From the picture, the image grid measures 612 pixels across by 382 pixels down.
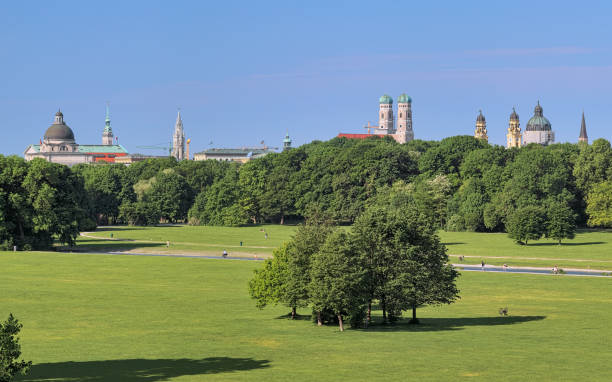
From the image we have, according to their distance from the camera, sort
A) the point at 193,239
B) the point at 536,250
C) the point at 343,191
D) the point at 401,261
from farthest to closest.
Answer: the point at 343,191, the point at 193,239, the point at 536,250, the point at 401,261

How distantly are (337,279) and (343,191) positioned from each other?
119 metres

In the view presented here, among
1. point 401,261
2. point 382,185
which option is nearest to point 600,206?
point 382,185

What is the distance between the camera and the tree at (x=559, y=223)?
124 metres

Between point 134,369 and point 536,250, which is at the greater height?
point 536,250

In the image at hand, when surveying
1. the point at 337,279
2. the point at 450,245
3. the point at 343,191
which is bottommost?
the point at 337,279

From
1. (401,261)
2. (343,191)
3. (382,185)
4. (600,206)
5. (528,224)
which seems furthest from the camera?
(343,191)

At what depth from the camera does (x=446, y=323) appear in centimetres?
5950

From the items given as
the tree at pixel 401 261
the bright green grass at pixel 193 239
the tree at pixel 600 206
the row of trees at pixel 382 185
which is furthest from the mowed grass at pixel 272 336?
the row of trees at pixel 382 185

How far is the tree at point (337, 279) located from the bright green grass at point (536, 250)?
4917 cm

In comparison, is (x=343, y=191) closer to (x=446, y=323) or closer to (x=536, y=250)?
(x=536, y=250)

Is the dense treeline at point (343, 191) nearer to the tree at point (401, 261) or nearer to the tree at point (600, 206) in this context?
the tree at point (600, 206)

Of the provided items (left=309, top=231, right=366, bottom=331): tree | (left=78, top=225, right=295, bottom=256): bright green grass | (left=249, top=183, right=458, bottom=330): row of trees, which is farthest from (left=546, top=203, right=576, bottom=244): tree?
(left=309, top=231, right=366, bottom=331): tree

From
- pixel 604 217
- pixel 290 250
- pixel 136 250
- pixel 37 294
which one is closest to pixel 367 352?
pixel 290 250

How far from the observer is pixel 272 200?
180750 millimetres
